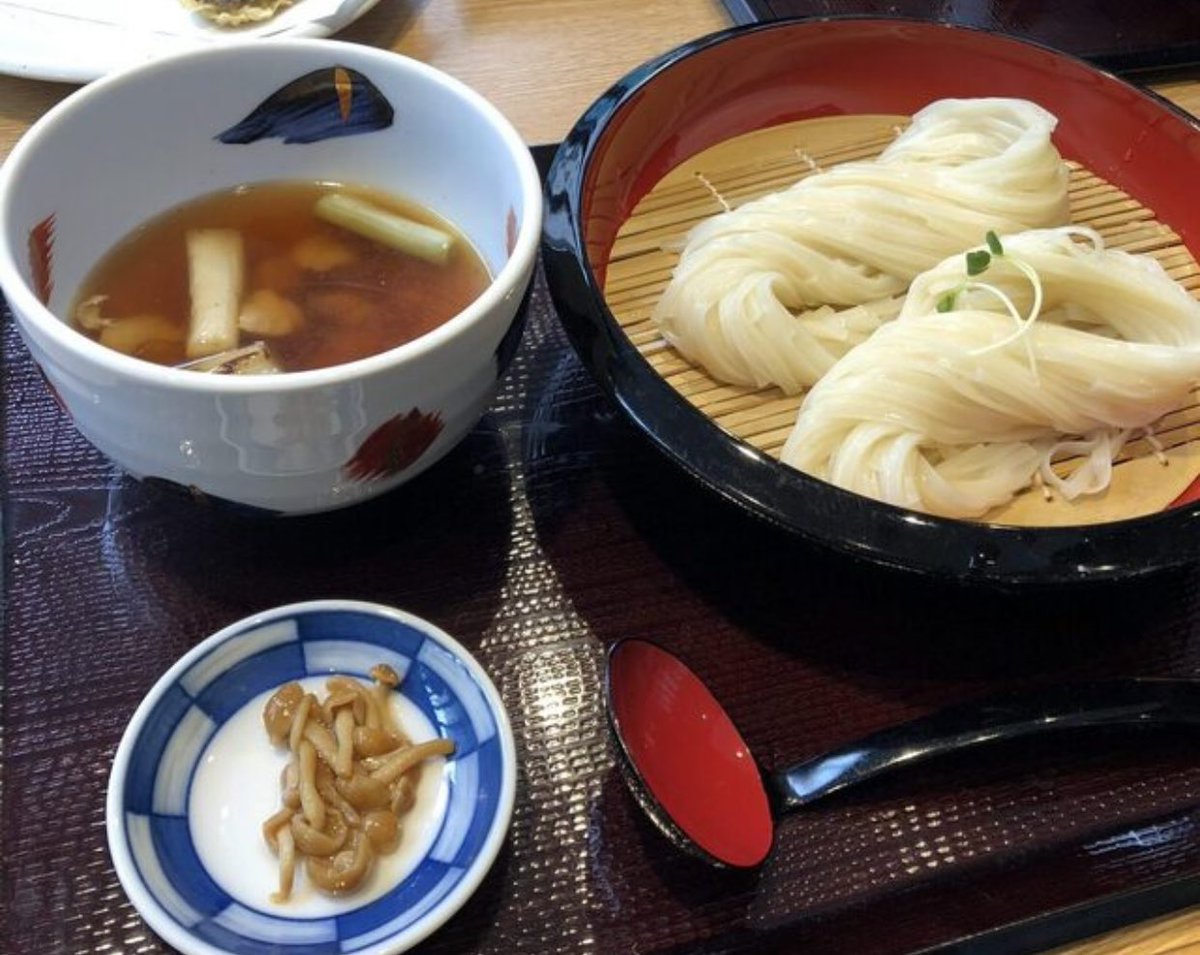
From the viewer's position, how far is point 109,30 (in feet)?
5.04

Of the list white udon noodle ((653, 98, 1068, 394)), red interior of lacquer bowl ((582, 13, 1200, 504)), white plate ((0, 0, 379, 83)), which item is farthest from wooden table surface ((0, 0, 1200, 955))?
white udon noodle ((653, 98, 1068, 394))

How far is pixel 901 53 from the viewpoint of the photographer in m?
1.39

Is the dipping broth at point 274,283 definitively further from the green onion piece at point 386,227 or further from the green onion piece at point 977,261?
the green onion piece at point 977,261

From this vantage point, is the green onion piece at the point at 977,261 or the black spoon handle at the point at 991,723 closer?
the black spoon handle at the point at 991,723

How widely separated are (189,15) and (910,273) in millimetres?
1079

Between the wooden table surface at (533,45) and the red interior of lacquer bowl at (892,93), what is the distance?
0.26 m

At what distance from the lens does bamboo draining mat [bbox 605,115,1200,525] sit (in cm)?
106

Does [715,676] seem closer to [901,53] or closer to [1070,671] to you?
[1070,671]

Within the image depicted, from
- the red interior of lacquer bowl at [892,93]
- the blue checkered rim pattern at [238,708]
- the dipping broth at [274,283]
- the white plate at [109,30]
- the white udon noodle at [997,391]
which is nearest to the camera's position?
the blue checkered rim pattern at [238,708]

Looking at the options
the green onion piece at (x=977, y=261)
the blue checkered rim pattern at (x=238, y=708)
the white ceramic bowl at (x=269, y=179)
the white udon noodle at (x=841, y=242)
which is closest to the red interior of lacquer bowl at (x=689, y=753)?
the blue checkered rim pattern at (x=238, y=708)

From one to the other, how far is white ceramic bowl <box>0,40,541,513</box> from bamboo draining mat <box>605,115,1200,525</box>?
0.81ft

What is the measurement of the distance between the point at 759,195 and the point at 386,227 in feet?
1.59

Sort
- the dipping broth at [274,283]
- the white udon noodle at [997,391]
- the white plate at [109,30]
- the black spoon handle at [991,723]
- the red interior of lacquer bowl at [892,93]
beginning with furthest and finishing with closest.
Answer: the white plate at [109,30], the red interior of lacquer bowl at [892,93], the white udon noodle at [997,391], the dipping broth at [274,283], the black spoon handle at [991,723]

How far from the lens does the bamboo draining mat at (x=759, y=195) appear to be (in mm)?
1062
